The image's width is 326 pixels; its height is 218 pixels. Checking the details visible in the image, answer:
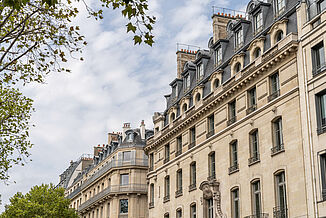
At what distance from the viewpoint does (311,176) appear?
2239 centimetres

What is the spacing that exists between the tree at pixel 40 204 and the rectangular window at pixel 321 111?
3247cm

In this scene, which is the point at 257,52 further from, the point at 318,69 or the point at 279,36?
the point at 318,69

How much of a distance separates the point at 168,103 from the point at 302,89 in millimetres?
18770

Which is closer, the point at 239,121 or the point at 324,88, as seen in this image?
the point at 324,88

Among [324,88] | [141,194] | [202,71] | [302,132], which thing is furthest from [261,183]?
[141,194]

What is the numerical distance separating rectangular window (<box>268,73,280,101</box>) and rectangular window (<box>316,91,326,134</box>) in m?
3.05


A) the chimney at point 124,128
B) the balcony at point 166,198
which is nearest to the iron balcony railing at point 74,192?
the chimney at point 124,128

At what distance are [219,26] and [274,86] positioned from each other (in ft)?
36.7

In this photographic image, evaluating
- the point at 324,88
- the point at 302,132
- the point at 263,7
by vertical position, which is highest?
the point at 263,7

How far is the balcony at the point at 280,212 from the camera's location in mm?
23756

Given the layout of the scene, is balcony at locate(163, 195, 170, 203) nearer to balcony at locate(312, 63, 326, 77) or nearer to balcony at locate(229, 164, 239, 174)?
balcony at locate(229, 164, 239, 174)

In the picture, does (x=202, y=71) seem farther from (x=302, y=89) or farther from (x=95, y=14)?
(x=95, y=14)

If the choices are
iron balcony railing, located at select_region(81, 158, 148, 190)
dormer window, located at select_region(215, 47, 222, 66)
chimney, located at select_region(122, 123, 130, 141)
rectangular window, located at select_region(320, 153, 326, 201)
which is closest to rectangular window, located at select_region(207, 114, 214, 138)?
dormer window, located at select_region(215, 47, 222, 66)

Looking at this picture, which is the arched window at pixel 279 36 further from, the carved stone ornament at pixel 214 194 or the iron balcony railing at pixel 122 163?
the iron balcony railing at pixel 122 163
